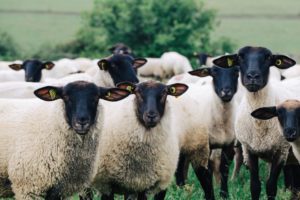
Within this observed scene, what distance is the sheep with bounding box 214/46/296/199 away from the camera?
364 inches

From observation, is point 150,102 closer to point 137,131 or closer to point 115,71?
point 137,131

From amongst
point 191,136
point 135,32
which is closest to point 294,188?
point 191,136

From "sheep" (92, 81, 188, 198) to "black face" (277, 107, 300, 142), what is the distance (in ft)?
4.33

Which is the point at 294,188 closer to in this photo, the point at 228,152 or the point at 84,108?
the point at 228,152

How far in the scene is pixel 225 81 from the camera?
35.4ft

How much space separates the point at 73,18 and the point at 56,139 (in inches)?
1949

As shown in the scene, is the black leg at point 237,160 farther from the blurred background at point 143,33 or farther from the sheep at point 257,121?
the blurred background at point 143,33

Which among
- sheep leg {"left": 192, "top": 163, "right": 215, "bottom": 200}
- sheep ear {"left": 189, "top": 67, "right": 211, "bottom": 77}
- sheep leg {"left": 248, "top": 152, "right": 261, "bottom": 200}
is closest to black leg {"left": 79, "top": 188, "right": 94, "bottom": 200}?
sheep leg {"left": 192, "top": 163, "right": 215, "bottom": 200}

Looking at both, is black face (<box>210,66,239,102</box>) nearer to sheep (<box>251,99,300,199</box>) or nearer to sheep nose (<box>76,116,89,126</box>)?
sheep (<box>251,99,300,199</box>)

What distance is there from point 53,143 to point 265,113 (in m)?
2.60

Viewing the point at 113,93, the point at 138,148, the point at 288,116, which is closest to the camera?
the point at 113,93

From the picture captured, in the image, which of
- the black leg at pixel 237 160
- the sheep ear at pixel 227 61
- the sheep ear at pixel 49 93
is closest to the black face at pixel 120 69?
the sheep ear at pixel 227 61

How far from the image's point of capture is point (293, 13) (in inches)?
2265

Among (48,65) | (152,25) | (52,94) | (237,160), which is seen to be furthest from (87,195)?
(152,25)
